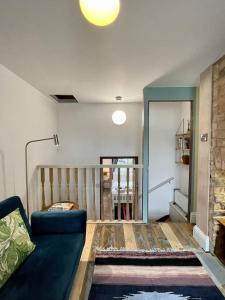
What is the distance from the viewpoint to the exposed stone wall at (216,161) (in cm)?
250

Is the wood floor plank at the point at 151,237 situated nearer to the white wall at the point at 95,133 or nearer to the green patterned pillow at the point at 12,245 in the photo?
the green patterned pillow at the point at 12,245

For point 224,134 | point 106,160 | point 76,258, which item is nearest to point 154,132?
point 106,160

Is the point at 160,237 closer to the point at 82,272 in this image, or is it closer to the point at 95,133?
the point at 82,272

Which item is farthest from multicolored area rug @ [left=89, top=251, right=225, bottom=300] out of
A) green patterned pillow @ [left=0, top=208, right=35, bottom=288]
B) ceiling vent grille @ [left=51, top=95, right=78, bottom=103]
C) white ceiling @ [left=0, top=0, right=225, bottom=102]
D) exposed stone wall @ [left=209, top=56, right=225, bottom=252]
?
ceiling vent grille @ [left=51, top=95, right=78, bottom=103]

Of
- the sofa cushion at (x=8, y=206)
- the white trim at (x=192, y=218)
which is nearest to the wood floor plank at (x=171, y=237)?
the white trim at (x=192, y=218)

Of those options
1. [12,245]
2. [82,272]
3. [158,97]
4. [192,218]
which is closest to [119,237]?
[82,272]

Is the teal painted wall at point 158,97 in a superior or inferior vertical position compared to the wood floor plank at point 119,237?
superior

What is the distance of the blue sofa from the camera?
1368mm

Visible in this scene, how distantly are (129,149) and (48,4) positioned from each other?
3.93 metres

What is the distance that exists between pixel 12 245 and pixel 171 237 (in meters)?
2.28

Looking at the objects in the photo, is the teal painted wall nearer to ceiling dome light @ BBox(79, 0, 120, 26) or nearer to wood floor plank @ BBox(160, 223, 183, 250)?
wood floor plank @ BBox(160, 223, 183, 250)

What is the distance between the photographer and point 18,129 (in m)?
2.90

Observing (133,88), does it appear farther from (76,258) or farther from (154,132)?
(76,258)

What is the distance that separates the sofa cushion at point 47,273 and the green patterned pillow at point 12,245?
0.05 metres
